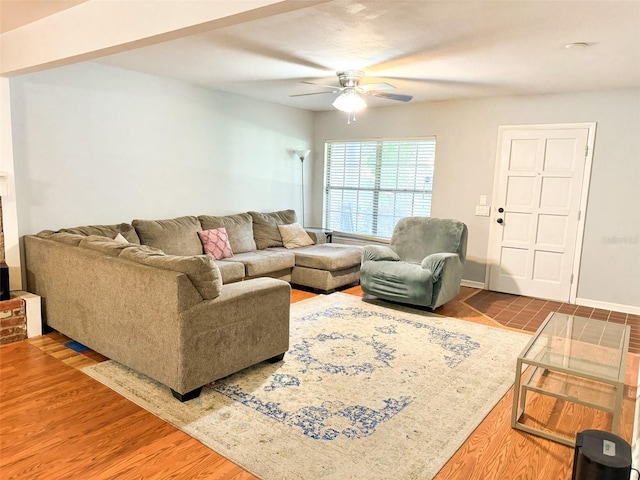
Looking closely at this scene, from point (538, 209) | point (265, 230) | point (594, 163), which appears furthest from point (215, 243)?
point (594, 163)

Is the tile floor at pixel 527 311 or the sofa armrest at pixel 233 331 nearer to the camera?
the sofa armrest at pixel 233 331

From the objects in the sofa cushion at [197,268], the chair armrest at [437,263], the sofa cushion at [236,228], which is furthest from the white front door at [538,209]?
the sofa cushion at [197,268]

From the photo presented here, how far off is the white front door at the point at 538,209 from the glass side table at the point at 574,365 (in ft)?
6.25

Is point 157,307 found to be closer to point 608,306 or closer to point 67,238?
point 67,238

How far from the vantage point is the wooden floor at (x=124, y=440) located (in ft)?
6.64

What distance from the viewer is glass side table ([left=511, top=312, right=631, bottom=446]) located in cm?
233

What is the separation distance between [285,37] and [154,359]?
236cm

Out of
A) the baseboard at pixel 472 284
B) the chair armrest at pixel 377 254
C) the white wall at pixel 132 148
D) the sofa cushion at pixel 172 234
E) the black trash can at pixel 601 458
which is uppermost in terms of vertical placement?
the white wall at pixel 132 148

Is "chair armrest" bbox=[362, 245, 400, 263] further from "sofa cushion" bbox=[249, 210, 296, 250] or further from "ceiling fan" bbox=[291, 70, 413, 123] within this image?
"ceiling fan" bbox=[291, 70, 413, 123]

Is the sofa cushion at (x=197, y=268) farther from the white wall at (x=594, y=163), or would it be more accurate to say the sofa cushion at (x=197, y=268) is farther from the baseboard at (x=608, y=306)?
the baseboard at (x=608, y=306)

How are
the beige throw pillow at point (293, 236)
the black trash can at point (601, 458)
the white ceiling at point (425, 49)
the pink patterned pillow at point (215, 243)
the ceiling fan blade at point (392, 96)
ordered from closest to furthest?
the black trash can at point (601, 458) → the white ceiling at point (425, 49) → the ceiling fan blade at point (392, 96) → the pink patterned pillow at point (215, 243) → the beige throw pillow at point (293, 236)

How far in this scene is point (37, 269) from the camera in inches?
143

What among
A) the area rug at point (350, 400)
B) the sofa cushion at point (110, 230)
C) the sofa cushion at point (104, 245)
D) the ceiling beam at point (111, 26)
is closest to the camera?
the ceiling beam at point (111, 26)

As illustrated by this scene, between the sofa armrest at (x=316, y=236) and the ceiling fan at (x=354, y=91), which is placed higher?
the ceiling fan at (x=354, y=91)
